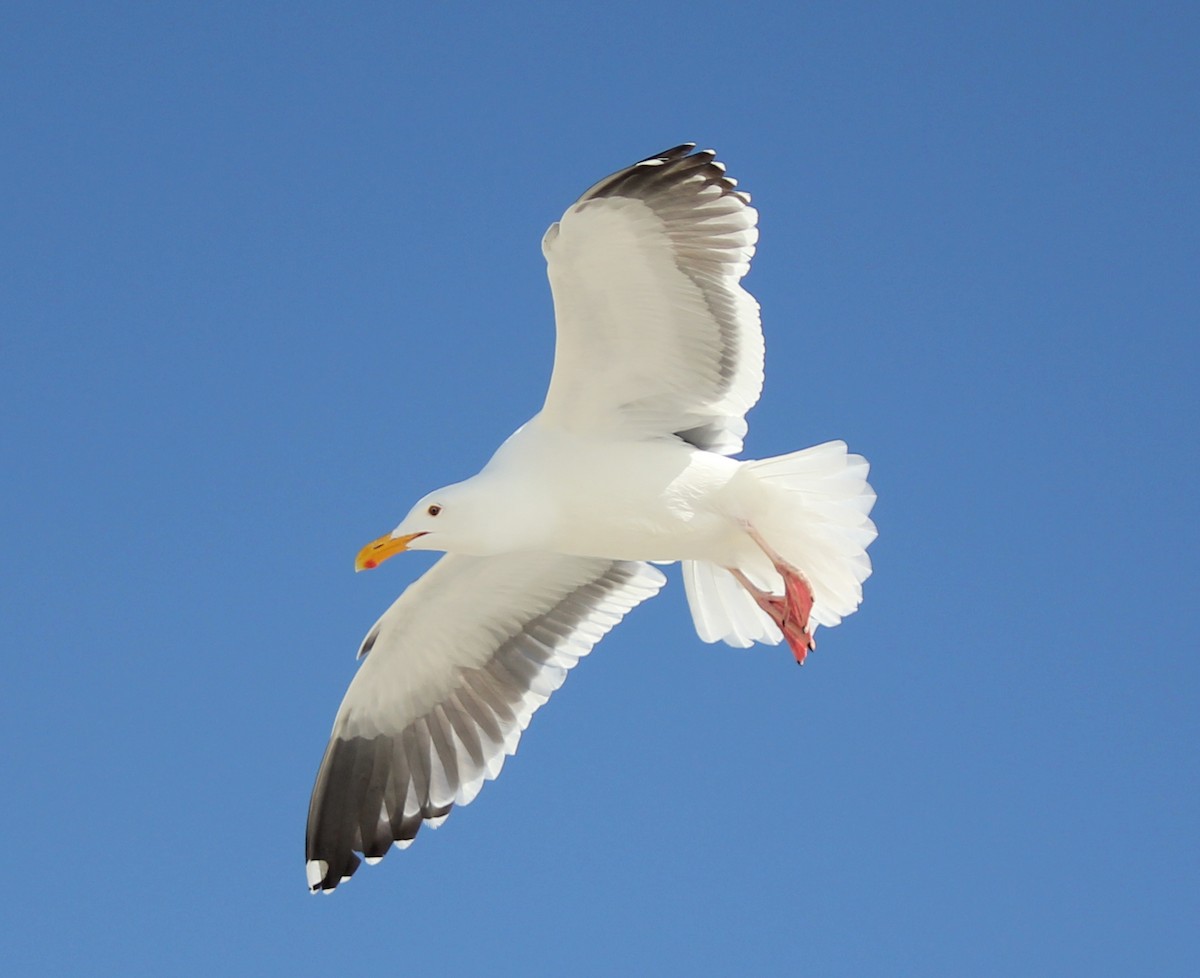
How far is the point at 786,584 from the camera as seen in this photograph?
6082 millimetres

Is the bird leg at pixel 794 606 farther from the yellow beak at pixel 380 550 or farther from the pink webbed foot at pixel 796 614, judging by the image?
the yellow beak at pixel 380 550

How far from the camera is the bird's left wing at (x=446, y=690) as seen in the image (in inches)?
266

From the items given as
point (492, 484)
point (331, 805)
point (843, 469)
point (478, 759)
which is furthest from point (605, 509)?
point (331, 805)

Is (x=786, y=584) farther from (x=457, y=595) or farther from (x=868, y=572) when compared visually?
(x=457, y=595)

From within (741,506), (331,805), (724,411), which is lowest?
(331,805)

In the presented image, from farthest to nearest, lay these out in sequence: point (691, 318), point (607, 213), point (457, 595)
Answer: point (457, 595)
point (691, 318)
point (607, 213)

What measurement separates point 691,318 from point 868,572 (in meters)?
1.24

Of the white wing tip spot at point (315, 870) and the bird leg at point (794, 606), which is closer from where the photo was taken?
the bird leg at point (794, 606)

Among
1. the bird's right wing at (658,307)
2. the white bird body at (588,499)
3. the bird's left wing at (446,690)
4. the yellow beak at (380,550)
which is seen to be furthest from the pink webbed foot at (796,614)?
the yellow beak at (380,550)

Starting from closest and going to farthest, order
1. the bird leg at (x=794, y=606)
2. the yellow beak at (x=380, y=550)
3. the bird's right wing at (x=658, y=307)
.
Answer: the bird's right wing at (x=658, y=307) → the yellow beak at (x=380, y=550) → the bird leg at (x=794, y=606)

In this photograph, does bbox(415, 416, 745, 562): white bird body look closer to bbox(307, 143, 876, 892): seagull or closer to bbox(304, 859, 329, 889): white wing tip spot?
bbox(307, 143, 876, 892): seagull

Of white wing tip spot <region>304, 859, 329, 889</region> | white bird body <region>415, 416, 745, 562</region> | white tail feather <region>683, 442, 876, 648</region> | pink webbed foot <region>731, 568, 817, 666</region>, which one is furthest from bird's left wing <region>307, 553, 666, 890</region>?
white tail feather <region>683, 442, 876, 648</region>

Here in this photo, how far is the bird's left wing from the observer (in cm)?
676

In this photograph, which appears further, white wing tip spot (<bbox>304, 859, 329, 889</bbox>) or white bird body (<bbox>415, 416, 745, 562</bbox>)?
white wing tip spot (<bbox>304, 859, 329, 889</bbox>)
